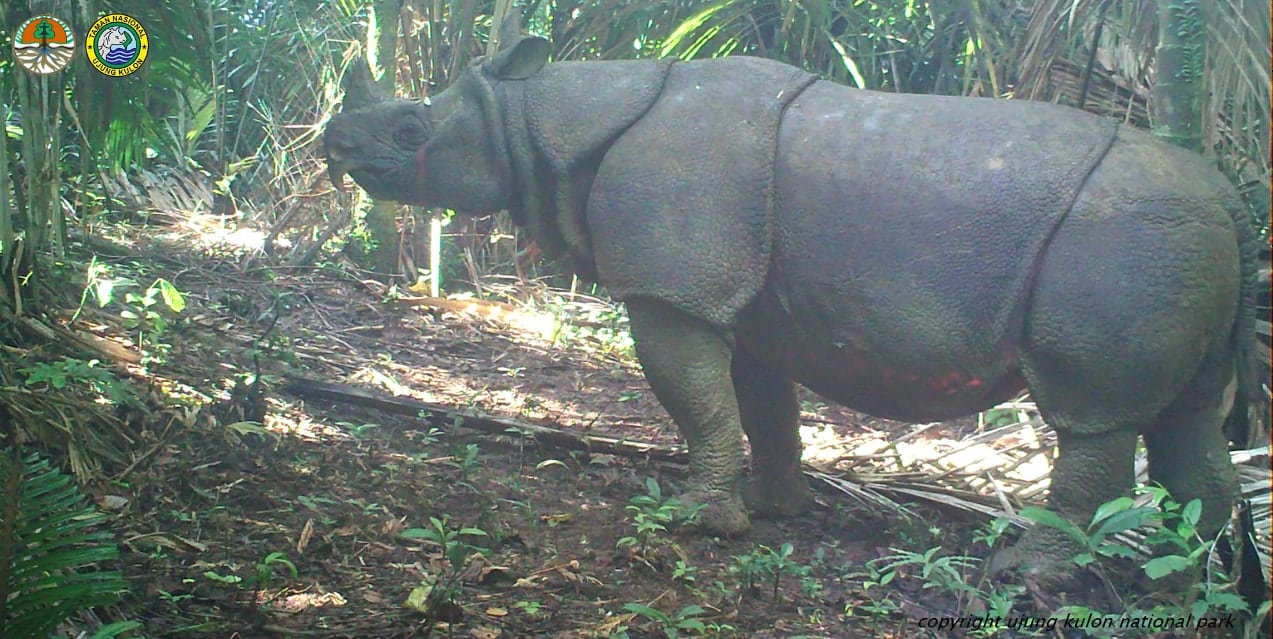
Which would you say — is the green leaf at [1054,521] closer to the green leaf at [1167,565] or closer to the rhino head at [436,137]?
the green leaf at [1167,565]

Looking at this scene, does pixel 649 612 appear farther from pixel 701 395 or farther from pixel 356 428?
pixel 356 428

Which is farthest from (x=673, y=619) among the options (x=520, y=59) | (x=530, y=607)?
(x=520, y=59)

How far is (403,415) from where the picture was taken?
5352 millimetres

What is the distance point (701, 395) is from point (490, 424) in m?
1.29

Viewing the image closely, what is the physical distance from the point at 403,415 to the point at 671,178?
185 cm

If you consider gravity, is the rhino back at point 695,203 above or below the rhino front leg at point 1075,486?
above

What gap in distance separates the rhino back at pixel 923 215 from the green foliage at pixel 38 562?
266cm

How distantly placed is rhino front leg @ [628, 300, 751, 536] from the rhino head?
0.88 metres

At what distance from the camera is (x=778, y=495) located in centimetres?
514

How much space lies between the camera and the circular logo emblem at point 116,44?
3.21 metres

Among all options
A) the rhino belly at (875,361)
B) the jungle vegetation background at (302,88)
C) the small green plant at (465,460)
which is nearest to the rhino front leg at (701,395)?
the rhino belly at (875,361)

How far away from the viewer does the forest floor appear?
10.4 ft

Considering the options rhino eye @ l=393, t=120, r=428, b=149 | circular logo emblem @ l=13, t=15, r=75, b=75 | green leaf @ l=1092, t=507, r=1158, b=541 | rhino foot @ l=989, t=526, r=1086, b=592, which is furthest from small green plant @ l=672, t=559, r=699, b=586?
circular logo emblem @ l=13, t=15, r=75, b=75

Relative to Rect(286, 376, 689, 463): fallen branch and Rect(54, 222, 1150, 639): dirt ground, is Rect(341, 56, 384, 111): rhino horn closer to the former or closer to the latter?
Rect(54, 222, 1150, 639): dirt ground
